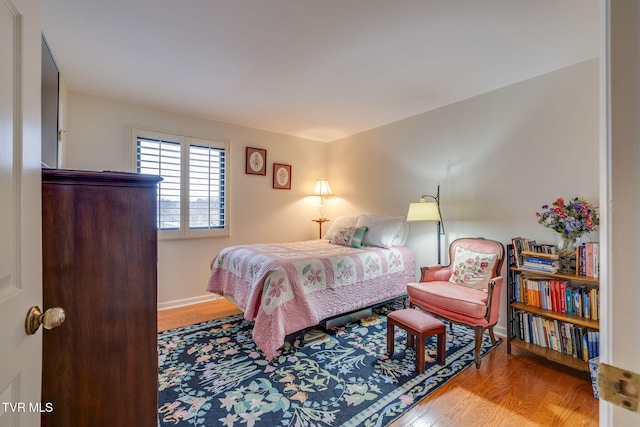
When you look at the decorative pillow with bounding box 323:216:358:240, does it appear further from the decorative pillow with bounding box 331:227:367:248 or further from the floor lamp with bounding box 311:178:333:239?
the floor lamp with bounding box 311:178:333:239

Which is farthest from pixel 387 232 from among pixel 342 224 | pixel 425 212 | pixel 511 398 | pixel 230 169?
pixel 230 169

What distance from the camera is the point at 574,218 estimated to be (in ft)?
6.76

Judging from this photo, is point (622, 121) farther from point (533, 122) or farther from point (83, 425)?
point (533, 122)

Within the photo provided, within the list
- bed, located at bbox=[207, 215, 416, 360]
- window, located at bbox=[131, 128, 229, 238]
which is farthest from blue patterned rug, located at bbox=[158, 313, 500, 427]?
window, located at bbox=[131, 128, 229, 238]

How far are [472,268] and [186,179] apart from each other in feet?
11.7

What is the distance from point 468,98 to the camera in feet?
9.90

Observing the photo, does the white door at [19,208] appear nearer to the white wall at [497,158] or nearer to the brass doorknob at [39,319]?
the brass doorknob at [39,319]

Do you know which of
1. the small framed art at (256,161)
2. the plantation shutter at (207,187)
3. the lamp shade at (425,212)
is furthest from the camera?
the small framed art at (256,161)

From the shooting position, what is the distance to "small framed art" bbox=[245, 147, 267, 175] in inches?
160

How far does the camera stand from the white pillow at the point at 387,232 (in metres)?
3.39

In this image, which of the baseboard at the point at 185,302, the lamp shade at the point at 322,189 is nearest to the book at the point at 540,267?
the lamp shade at the point at 322,189

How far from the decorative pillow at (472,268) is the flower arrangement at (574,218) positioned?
1.86 ft

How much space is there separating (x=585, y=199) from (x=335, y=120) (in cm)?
282

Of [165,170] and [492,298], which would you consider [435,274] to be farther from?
[165,170]
